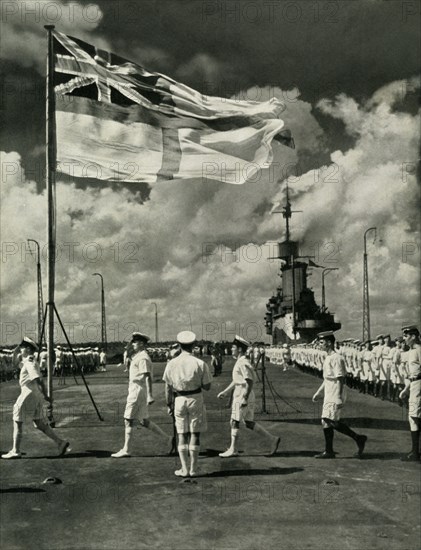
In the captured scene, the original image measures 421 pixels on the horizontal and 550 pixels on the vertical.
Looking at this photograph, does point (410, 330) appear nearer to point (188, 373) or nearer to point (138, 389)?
point (188, 373)

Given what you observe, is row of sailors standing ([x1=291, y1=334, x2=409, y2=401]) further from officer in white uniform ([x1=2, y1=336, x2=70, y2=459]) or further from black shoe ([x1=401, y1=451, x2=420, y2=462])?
officer in white uniform ([x1=2, y1=336, x2=70, y2=459])

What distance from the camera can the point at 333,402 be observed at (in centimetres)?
815

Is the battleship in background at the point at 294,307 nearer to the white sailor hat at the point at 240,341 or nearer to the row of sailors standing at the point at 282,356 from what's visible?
the row of sailors standing at the point at 282,356

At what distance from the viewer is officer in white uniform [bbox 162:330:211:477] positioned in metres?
6.98

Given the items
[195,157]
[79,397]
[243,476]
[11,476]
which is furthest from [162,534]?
[79,397]

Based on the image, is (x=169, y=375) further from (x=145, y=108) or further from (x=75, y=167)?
(x=145, y=108)

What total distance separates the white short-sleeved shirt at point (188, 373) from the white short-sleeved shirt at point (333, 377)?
2.02 metres

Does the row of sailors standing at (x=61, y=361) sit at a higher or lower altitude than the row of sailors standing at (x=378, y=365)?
lower

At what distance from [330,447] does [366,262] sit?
19708 mm

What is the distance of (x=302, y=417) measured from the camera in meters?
12.6

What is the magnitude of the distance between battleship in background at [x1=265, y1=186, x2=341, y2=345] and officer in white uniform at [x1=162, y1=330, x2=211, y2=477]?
41.8 metres

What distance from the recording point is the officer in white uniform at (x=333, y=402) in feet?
26.3

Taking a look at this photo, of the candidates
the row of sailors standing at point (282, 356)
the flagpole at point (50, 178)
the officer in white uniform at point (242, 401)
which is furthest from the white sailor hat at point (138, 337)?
the row of sailors standing at point (282, 356)

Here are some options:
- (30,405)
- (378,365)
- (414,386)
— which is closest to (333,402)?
(414,386)
